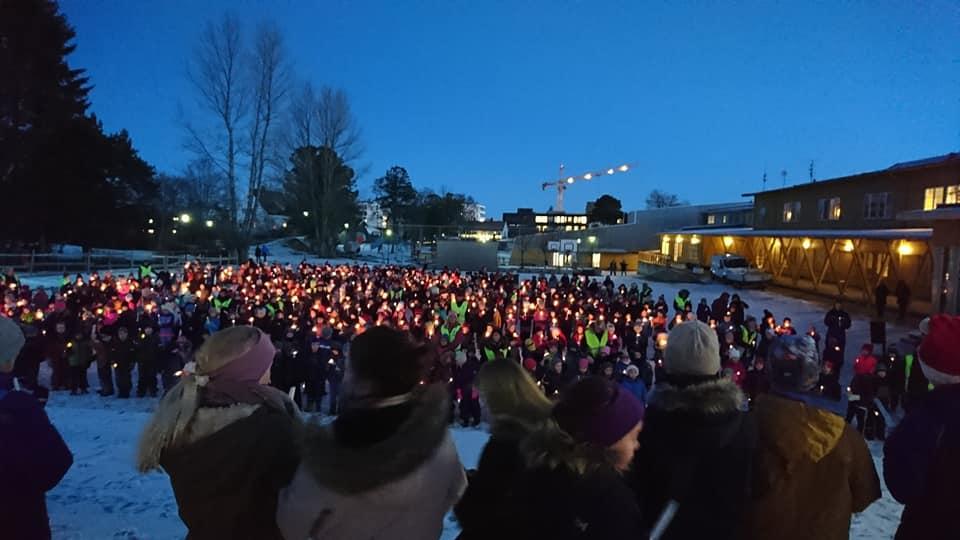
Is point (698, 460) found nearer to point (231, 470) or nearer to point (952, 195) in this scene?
point (231, 470)

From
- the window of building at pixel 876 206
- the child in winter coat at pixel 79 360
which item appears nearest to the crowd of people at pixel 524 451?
the child in winter coat at pixel 79 360

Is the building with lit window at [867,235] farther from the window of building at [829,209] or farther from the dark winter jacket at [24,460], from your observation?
the dark winter jacket at [24,460]

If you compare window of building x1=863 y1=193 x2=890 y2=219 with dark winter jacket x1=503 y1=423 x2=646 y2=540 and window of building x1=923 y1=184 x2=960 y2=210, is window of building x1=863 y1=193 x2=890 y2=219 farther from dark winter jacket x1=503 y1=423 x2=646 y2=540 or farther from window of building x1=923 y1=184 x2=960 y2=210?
dark winter jacket x1=503 y1=423 x2=646 y2=540

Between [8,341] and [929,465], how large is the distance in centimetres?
383

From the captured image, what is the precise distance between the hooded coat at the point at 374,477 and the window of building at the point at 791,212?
3561 centimetres

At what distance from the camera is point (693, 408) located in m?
2.42

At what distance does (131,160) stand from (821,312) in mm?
46706

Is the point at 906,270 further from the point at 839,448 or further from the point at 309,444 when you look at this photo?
the point at 309,444

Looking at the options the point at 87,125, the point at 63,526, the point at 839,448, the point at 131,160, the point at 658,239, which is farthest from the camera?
the point at 658,239

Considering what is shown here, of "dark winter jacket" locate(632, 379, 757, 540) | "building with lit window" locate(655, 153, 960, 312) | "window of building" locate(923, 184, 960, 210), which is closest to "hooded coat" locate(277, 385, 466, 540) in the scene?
"dark winter jacket" locate(632, 379, 757, 540)

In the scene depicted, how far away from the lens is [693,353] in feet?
8.25

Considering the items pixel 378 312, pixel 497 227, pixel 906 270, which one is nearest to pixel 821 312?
pixel 906 270

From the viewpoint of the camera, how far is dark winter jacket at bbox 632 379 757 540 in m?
2.31

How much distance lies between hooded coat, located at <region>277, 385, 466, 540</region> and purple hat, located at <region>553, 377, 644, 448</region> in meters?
0.44
